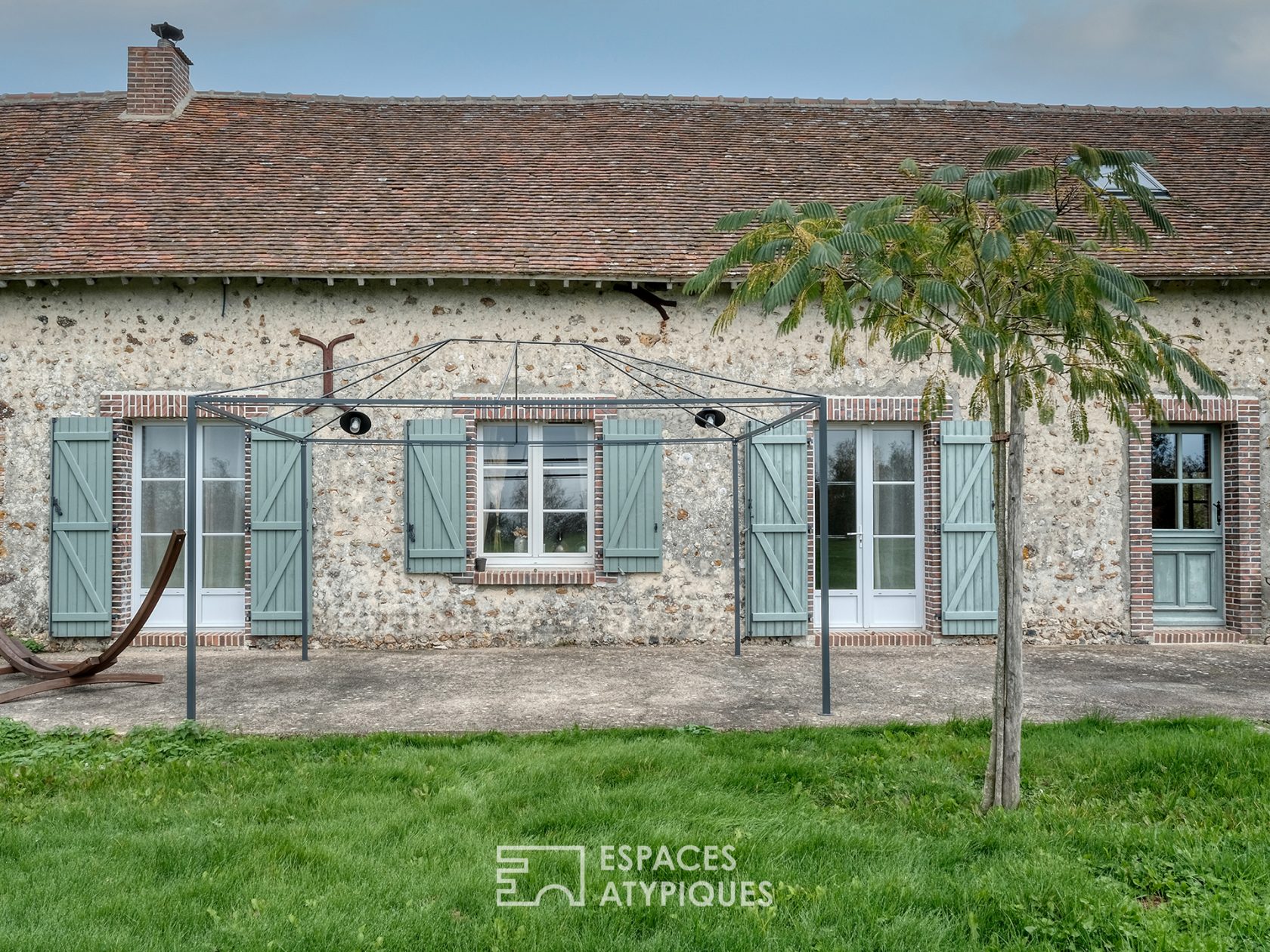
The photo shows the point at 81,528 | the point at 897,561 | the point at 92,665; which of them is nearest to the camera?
the point at 92,665

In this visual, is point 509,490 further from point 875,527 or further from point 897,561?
point 897,561

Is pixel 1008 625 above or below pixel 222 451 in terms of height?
below

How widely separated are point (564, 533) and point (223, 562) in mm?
3095

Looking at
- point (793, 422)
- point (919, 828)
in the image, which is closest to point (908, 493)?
point (793, 422)

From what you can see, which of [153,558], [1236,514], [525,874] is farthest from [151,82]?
[1236,514]

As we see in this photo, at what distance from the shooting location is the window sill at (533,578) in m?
7.48

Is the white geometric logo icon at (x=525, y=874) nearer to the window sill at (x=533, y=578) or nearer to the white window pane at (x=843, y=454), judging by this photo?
the window sill at (x=533, y=578)

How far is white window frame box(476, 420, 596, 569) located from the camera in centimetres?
772

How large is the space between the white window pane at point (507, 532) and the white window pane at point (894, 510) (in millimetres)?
3234

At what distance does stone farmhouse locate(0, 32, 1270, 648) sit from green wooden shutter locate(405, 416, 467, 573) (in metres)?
0.03

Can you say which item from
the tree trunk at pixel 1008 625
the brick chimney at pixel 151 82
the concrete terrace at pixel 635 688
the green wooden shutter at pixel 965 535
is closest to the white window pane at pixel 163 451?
the concrete terrace at pixel 635 688

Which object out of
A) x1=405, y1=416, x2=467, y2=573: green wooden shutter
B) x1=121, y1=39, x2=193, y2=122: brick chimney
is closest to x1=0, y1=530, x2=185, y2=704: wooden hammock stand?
x1=405, y1=416, x2=467, y2=573: green wooden shutter

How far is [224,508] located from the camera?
767cm

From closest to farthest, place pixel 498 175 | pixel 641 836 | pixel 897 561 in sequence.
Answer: pixel 641 836
pixel 897 561
pixel 498 175
